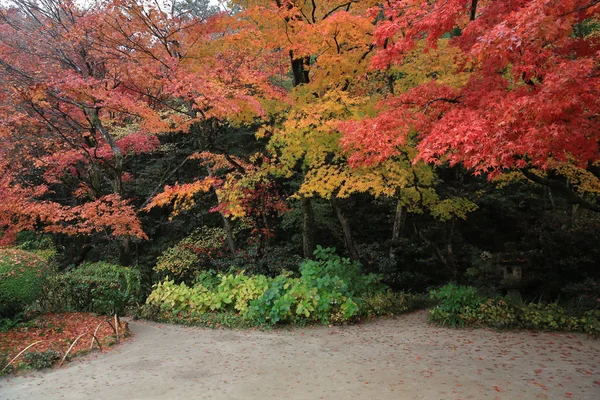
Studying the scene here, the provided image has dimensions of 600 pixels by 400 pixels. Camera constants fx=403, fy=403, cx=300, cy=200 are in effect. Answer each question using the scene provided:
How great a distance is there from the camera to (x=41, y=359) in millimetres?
5758

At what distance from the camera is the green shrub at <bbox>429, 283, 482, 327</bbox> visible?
7.42m

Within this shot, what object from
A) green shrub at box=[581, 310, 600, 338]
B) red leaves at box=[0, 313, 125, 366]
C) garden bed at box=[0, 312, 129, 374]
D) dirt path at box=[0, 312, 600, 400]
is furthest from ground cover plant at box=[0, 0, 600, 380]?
dirt path at box=[0, 312, 600, 400]

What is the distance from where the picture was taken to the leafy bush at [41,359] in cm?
570

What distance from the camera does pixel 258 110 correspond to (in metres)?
8.70

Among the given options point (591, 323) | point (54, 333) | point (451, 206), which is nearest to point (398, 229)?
point (451, 206)

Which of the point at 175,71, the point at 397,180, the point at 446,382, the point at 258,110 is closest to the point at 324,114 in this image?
the point at 258,110

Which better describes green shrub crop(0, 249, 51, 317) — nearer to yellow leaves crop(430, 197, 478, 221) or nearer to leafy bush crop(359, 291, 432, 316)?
leafy bush crop(359, 291, 432, 316)

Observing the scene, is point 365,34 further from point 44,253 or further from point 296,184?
point 44,253

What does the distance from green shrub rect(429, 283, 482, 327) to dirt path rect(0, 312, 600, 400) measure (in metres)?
0.39

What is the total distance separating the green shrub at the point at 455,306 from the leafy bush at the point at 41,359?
20.9 ft

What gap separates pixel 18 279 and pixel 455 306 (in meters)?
8.14

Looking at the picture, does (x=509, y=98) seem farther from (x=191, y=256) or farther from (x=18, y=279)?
(x=191, y=256)

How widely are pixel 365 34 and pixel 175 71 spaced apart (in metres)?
4.27

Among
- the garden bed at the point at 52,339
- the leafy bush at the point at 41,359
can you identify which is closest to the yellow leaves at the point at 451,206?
the garden bed at the point at 52,339
